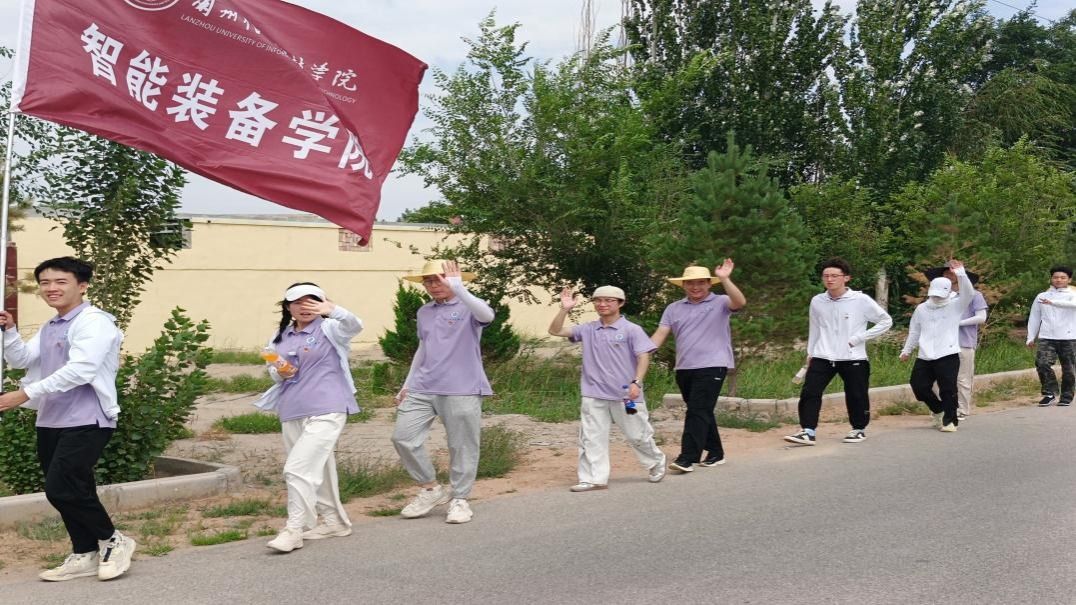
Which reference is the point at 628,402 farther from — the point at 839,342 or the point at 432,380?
the point at 839,342

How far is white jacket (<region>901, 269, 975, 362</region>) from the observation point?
11414 mm

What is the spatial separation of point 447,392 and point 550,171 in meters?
8.51

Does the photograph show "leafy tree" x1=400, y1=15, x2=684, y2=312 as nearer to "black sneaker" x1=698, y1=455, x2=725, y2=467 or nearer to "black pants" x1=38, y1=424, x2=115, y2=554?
"black sneaker" x1=698, y1=455, x2=725, y2=467

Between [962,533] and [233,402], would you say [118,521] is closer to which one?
[962,533]

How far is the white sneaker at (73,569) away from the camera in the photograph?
19.6 ft

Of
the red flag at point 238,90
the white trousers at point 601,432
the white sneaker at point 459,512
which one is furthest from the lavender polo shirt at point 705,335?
the red flag at point 238,90

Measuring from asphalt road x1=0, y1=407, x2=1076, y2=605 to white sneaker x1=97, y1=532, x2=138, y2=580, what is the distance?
8cm

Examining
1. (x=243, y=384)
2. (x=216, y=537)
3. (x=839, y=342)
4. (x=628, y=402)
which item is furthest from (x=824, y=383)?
(x=243, y=384)

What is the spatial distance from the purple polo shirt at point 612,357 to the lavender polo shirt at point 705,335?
2.41 ft

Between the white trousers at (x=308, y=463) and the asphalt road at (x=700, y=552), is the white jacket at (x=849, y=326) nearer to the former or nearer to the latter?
the asphalt road at (x=700, y=552)

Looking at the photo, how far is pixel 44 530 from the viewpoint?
7004 mm

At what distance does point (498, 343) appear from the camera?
54.7 ft

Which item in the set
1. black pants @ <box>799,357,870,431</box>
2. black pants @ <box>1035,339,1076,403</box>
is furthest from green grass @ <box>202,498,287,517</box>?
black pants @ <box>1035,339,1076,403</box>

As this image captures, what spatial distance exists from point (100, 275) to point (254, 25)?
7.93ft
